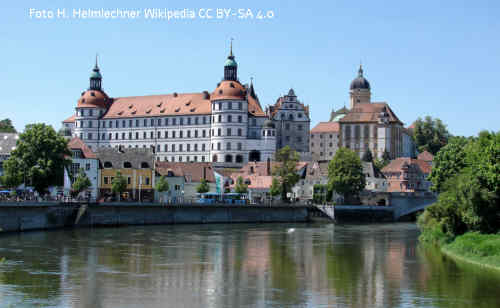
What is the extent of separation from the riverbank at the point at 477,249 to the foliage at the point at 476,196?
1.22 metres

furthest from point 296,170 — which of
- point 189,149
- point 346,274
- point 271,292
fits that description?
point 271,292

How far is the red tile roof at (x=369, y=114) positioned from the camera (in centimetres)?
19350

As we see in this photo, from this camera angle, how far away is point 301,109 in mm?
166500

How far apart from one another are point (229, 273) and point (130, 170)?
58.4 metres

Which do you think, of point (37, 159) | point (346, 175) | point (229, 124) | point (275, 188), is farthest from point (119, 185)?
point (229, 124)

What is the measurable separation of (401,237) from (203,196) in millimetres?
36541

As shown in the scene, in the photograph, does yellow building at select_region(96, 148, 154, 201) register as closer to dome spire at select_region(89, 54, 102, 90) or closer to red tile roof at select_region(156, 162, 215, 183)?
red tile roof at select_region(156, 162, 215, 183)

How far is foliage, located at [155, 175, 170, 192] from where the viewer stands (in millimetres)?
100562

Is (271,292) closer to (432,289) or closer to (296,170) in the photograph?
(432,289)

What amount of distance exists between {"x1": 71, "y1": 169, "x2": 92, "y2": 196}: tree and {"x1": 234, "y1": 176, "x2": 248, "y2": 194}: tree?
1022 inches

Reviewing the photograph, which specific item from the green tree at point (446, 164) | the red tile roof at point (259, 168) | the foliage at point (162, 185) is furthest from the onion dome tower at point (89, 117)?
the green tree at point (446, 164)

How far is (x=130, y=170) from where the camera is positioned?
101000 millimetres

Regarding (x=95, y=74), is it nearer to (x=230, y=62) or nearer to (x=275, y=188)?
(x=230, y=62)

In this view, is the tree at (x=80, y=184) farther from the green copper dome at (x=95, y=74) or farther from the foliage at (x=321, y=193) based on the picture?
the green copper dome at (x=95, y=74)
